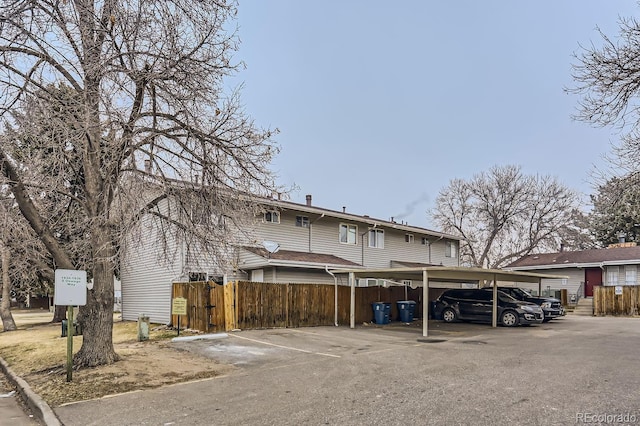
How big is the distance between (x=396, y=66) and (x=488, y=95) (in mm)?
4061

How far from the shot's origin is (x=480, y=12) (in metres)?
15.3

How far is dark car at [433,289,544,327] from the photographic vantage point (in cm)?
1980

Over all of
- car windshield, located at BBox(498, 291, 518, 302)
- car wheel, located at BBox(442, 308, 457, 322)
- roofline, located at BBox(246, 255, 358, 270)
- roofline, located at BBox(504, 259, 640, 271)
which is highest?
roofline, located at BBox(246, 255, 358, 270)

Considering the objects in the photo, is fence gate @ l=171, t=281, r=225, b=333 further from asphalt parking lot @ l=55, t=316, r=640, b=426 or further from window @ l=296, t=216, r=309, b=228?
window @ l=296, t=216, r=309, b=228

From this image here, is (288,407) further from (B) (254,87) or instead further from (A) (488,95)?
(A) (488,95)

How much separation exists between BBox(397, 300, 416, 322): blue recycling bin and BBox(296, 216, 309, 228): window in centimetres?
592

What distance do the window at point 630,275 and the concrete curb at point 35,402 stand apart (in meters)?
34.4

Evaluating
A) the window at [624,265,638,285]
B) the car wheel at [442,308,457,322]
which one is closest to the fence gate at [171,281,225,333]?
the car wheel at [442,308,457,322]

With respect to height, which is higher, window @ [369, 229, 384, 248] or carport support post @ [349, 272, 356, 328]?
window @ [369, 229, 384, 248]

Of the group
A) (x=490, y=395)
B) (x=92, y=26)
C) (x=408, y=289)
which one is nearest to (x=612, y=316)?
(x=408, y=289)

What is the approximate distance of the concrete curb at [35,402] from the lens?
22.1 feet

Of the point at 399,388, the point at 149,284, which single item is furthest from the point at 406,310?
the point at 399,388

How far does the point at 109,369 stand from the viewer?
9844mm

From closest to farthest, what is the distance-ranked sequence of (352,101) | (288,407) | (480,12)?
(288,407), (480,12), (352,101)
